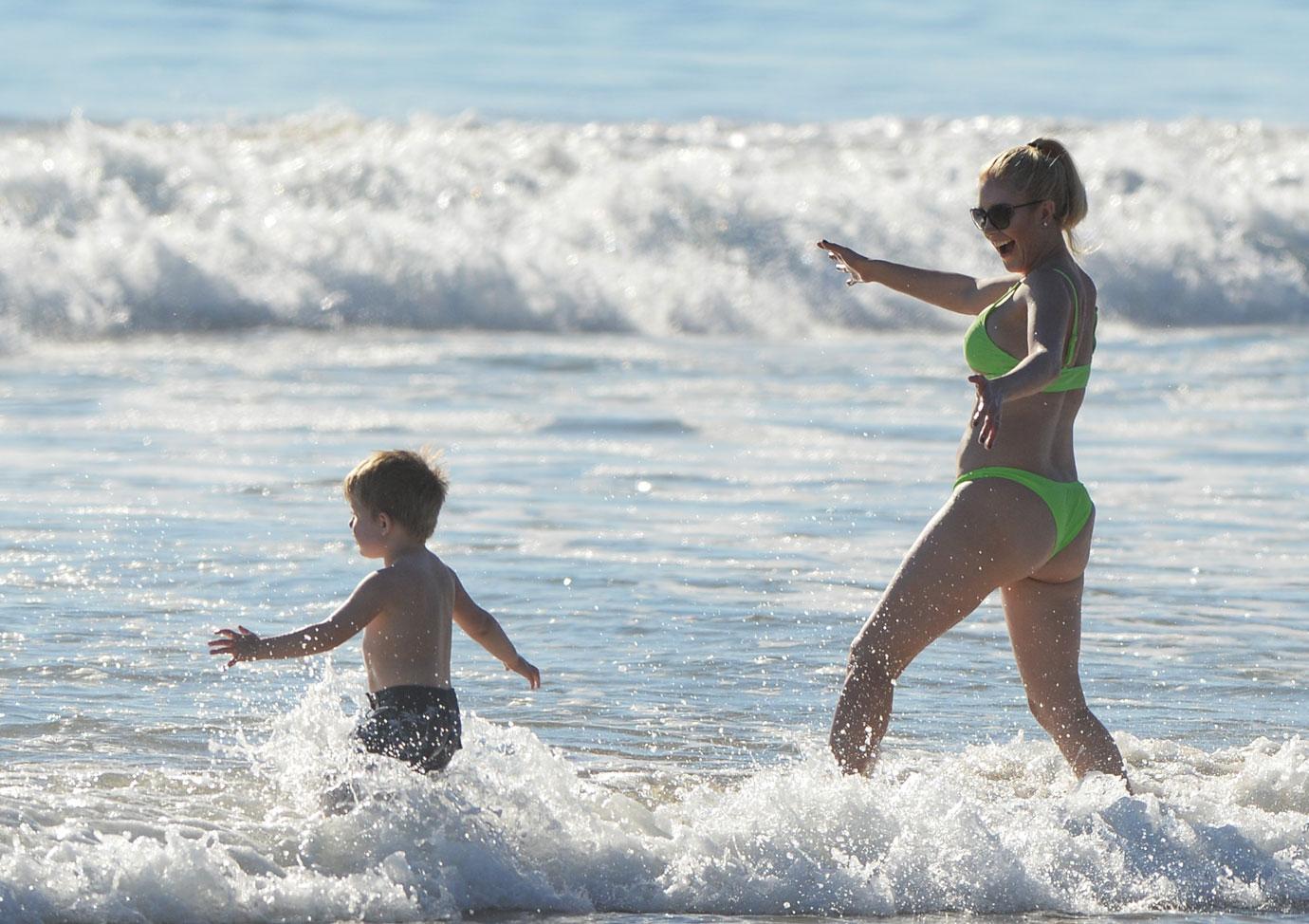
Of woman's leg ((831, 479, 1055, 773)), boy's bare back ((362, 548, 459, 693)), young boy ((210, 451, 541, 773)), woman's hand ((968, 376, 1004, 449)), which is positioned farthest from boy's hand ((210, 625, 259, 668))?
woman's hand ((968, 376, 1004, 449))

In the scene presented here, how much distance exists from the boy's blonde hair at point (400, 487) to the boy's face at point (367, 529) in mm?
15

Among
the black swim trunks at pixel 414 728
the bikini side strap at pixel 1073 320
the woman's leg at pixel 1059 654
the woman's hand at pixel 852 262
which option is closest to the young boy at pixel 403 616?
the black swim trunks at pixel 414 728

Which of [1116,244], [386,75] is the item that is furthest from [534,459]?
[386,75]

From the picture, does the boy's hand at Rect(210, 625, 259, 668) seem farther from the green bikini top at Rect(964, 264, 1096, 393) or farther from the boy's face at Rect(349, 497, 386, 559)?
the green bikini top at Rect(964, 264, 1096, 393)

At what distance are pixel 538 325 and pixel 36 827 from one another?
1124cm

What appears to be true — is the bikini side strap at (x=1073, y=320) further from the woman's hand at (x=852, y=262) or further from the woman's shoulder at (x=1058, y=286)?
the woman's hand at (x=852, y=262)

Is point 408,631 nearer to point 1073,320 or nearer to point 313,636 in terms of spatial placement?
point 313,636

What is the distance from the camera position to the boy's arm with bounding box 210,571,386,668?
171 inches

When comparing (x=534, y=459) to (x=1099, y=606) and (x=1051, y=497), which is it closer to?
(x=1099, y=606)

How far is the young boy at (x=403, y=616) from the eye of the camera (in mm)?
4594

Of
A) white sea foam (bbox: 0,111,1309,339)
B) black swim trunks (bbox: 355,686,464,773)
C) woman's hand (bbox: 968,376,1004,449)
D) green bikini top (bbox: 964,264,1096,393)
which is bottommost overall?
black swim trunks (bbox: 355,686,464,773)

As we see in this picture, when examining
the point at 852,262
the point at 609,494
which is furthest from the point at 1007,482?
the point at 609,494

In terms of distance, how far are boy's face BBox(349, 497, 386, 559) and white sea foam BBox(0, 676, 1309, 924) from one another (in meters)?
0.46

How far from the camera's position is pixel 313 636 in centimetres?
447
